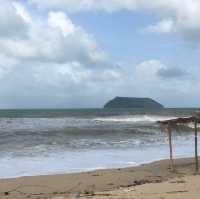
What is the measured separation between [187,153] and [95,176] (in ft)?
27.1

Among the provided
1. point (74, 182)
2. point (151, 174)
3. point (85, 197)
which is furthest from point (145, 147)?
point (85, 197)

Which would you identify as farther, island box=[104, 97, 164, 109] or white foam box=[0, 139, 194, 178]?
island box=[104, 97, 164, 109]

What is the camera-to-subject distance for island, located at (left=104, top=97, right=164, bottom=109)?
17325cm

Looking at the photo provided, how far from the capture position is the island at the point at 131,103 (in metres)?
173

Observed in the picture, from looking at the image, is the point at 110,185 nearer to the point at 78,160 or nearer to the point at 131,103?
the point at 78,160

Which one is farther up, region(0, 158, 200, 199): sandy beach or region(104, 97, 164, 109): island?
region(104, 97, 164, 109): island

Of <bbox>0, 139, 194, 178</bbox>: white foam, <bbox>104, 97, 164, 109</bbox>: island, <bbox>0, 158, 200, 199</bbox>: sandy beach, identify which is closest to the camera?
<bbox>0, 158, 200, 199</bbox>: sandy beach

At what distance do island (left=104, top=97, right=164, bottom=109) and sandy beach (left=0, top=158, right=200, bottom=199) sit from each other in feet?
516

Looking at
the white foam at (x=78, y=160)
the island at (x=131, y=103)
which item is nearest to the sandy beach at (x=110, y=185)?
the white foam at (x=78, y=160)

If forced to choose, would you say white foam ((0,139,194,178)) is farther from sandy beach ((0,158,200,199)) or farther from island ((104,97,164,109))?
island ((104,97,164,109))

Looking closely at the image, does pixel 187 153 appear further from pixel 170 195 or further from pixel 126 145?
pixel 170 195

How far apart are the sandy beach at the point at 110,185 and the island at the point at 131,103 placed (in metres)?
157

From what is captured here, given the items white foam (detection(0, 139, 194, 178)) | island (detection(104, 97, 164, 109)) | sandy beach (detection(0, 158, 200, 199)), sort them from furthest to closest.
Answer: island (detection(104, 97, 164, 109)) < white foam (detection(0, 139, 194, 178)) < sandy beach (detection(0, 158, 200, 199))

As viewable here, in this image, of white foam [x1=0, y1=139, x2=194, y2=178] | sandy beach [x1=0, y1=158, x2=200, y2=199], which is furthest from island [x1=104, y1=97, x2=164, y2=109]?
sandy beach [x1=0, y1=158, x2=200, y2=199]
